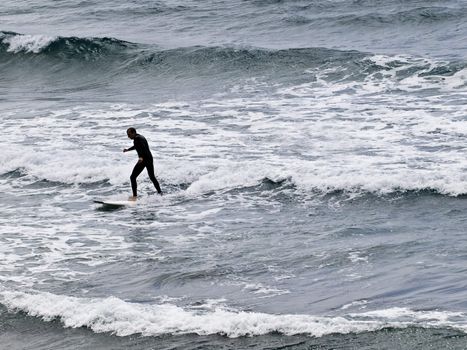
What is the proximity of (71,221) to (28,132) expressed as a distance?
23.5 feet

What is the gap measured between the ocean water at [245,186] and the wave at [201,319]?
1.1 inches

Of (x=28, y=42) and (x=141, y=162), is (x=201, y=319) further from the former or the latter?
(x=28, y=42)

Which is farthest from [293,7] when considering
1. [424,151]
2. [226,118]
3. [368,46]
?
[424,151]

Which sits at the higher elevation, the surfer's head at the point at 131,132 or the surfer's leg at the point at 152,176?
the surfer's head at the point at 131,132

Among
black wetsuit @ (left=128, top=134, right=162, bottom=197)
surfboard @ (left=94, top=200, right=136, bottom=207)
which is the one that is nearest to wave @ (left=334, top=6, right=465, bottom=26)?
black wetsuit @ (left=128, top=134, right=162, bottom=197)

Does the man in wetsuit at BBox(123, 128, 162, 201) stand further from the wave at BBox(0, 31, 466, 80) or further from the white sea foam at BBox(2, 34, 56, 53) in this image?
the white sea foam at BBox(2, 34, 56, 53)

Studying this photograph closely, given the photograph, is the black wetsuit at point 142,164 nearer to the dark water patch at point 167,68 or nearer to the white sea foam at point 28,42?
the dark water patch at point 167,68

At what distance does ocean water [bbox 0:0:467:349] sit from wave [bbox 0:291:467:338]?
0.03m

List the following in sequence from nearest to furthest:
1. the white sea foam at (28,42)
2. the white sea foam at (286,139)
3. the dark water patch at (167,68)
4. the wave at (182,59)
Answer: the white sea foam at (286,139) → the dark water patch at (167,68) → the wave at (182,59) → the white sea foam at (28,42)

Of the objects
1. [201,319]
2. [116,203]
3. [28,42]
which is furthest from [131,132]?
[28,42]

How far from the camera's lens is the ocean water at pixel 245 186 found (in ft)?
36.3

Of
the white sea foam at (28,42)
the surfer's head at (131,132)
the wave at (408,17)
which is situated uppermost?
the surfer's head at (131,132)

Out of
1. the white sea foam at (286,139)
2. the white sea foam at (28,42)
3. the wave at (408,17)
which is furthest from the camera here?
the white sea foam at (28,42)

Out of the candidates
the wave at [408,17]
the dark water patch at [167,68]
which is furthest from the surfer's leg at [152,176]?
the wave at [408,17]
